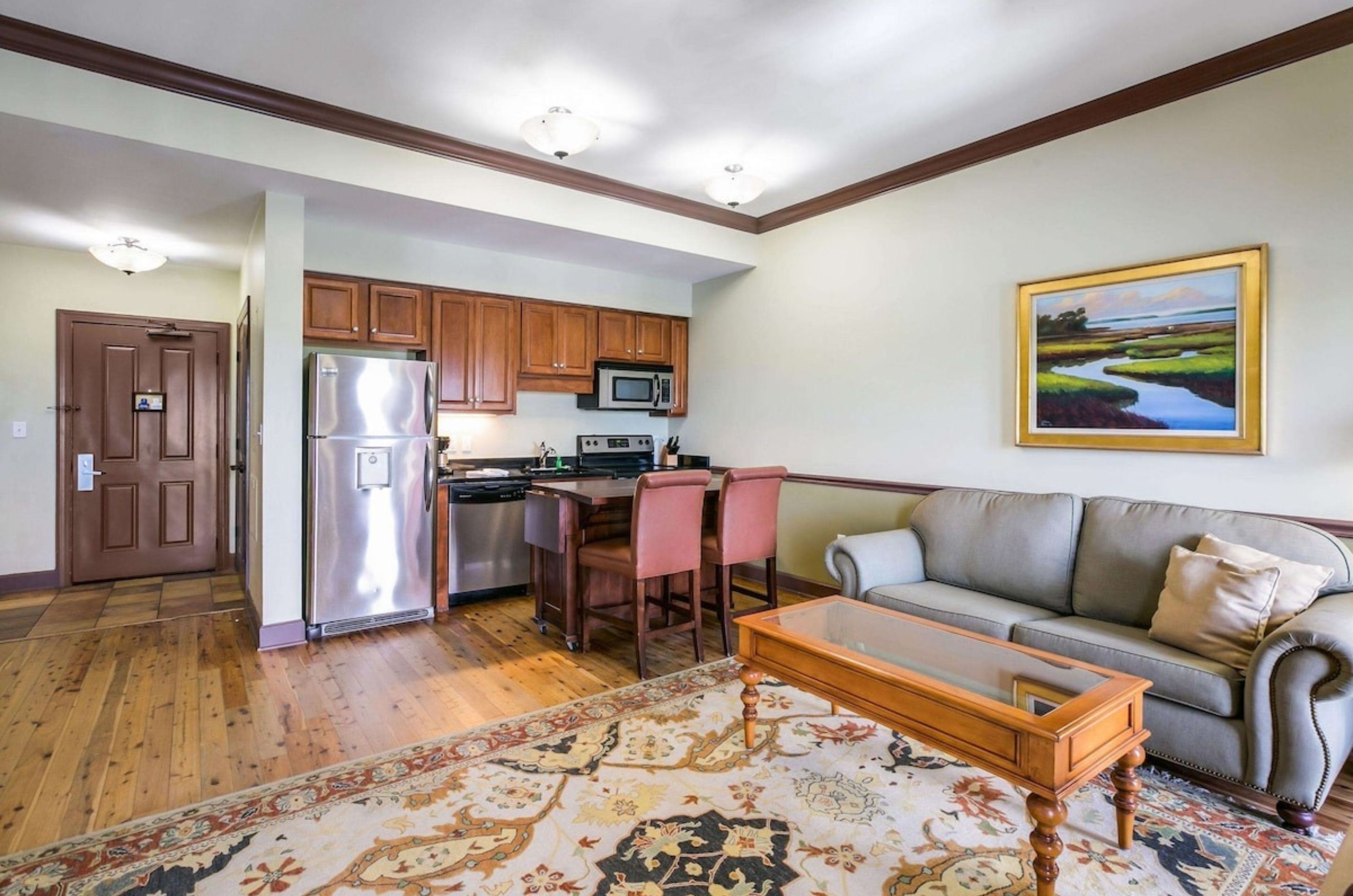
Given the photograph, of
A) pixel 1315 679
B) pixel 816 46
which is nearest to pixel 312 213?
pixel 816 46

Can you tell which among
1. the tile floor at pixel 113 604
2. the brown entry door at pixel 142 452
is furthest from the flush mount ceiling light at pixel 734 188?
the brown entry door at pixel 142 452

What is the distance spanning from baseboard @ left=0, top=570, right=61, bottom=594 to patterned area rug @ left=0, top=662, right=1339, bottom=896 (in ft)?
13.5

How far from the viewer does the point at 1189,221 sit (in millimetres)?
2963

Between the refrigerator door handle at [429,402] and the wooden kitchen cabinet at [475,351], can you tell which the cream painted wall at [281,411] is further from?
the wooden kitchen cabinet at [475,351]

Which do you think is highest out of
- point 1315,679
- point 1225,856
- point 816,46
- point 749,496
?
point 816,46

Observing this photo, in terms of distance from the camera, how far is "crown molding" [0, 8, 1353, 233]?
2.65 meters

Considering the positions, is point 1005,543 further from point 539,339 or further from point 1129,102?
point 539,339

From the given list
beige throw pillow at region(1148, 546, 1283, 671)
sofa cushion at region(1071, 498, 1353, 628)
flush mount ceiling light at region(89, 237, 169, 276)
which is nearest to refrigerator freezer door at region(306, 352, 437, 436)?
flush mount ceiling light at region(89, 237, 169, 276)

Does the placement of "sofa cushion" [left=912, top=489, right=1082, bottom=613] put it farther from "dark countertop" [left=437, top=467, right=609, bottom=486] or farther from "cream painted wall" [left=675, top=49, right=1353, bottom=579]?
"dark countertop" [left=437, top=467, right=609, bottom=486]

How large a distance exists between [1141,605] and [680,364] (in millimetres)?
3916

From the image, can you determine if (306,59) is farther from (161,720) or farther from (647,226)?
(161,720)

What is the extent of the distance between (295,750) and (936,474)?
3483mm

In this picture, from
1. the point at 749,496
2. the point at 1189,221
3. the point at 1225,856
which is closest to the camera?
the point at 1225,856

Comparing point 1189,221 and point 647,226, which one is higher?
point 647,226
